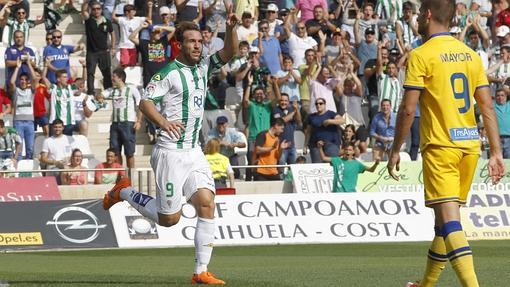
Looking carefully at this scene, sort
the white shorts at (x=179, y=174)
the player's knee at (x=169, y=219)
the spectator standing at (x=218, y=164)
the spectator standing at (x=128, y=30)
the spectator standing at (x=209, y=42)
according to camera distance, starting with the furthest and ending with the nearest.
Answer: the spectator standing at (x=128, y=30) < the spectator standing at (x=209, y=42) < the spectator standing at (x=218, y=164) < the player's knee at (x=169, y=219) < the white shorts at (x=179, y=174)

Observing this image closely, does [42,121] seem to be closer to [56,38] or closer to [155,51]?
[56,38]

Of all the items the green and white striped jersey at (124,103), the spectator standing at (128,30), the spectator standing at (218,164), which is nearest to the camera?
the spectator standing at (218,164)

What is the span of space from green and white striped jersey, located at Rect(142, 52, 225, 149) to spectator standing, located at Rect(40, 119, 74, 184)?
1267 cm

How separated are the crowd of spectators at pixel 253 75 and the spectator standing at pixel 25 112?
0.08 feet

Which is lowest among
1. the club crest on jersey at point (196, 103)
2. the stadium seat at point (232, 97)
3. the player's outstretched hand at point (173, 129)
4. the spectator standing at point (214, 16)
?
the stadium seat at point (232, 97)

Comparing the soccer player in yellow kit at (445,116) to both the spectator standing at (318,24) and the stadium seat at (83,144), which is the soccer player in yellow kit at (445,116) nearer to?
the stadium seat at (83,144)

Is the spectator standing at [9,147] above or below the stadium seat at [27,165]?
above

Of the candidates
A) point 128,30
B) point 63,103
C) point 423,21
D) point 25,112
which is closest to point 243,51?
point 128,30

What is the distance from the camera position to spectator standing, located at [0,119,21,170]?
24.8 metres

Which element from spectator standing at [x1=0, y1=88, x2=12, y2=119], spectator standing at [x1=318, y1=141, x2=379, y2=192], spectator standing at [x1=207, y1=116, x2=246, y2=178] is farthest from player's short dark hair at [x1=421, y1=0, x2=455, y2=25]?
spectator standing at [x1=0, y1=88, x2=12, y2=119]

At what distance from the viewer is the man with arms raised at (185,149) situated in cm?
1262

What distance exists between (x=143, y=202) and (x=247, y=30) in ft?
51.4

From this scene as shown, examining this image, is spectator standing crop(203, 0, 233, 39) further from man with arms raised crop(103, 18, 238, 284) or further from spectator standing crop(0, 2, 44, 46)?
man with arms raised crop(103, 18, 238, 284)

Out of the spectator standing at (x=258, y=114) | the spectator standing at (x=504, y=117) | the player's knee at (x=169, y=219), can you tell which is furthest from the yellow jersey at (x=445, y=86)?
the spectator standing at (x=504, y=117)
